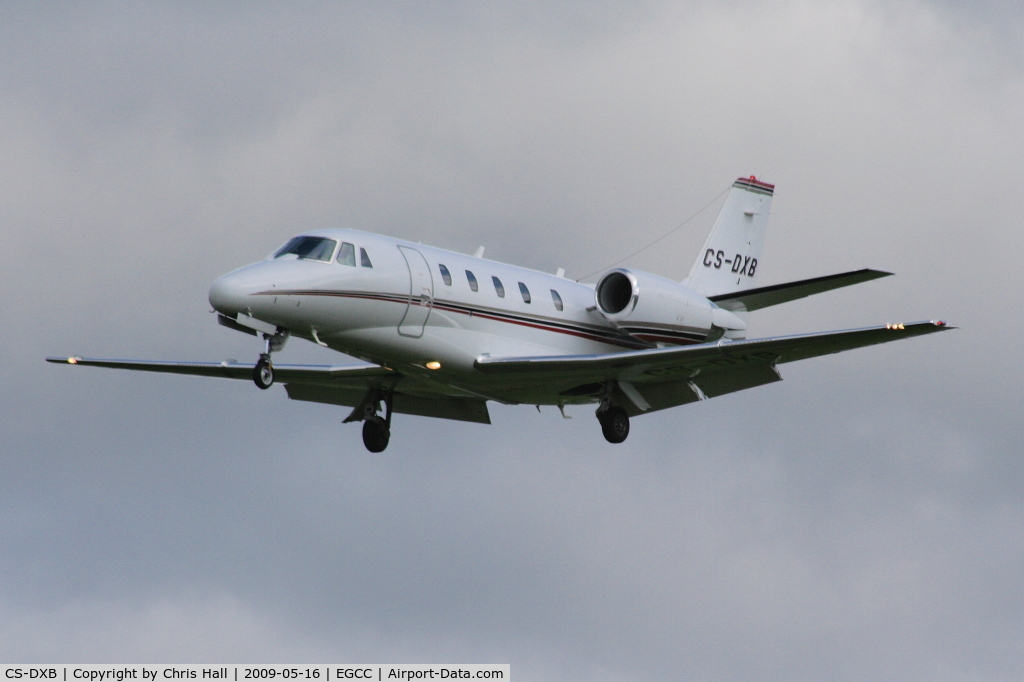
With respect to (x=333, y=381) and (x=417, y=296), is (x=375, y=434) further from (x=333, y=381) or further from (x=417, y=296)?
(x=417, y=296)

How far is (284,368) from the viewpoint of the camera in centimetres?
2950

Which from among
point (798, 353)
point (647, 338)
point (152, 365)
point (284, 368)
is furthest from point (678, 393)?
point (152, 365)

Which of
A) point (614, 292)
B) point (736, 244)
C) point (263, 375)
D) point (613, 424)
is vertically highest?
point (736, 244)

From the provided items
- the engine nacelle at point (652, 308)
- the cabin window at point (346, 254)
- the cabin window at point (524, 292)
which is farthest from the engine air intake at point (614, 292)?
the cabin window at point (346, 254)

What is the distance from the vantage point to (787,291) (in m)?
28.8

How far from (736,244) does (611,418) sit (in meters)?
6.99

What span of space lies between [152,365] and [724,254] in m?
12.7

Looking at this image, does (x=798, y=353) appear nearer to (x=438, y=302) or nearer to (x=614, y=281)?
(x=614, y=281)

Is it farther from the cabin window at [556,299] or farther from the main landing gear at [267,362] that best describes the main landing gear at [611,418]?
the main landing gear at [267,362]

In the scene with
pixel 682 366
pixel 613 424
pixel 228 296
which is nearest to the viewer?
pixel 228 296

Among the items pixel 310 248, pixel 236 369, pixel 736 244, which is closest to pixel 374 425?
pixel 236 369

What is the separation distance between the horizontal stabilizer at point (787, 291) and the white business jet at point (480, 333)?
39mm

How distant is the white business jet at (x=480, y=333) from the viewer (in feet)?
83.5

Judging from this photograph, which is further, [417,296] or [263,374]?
[417,296]
